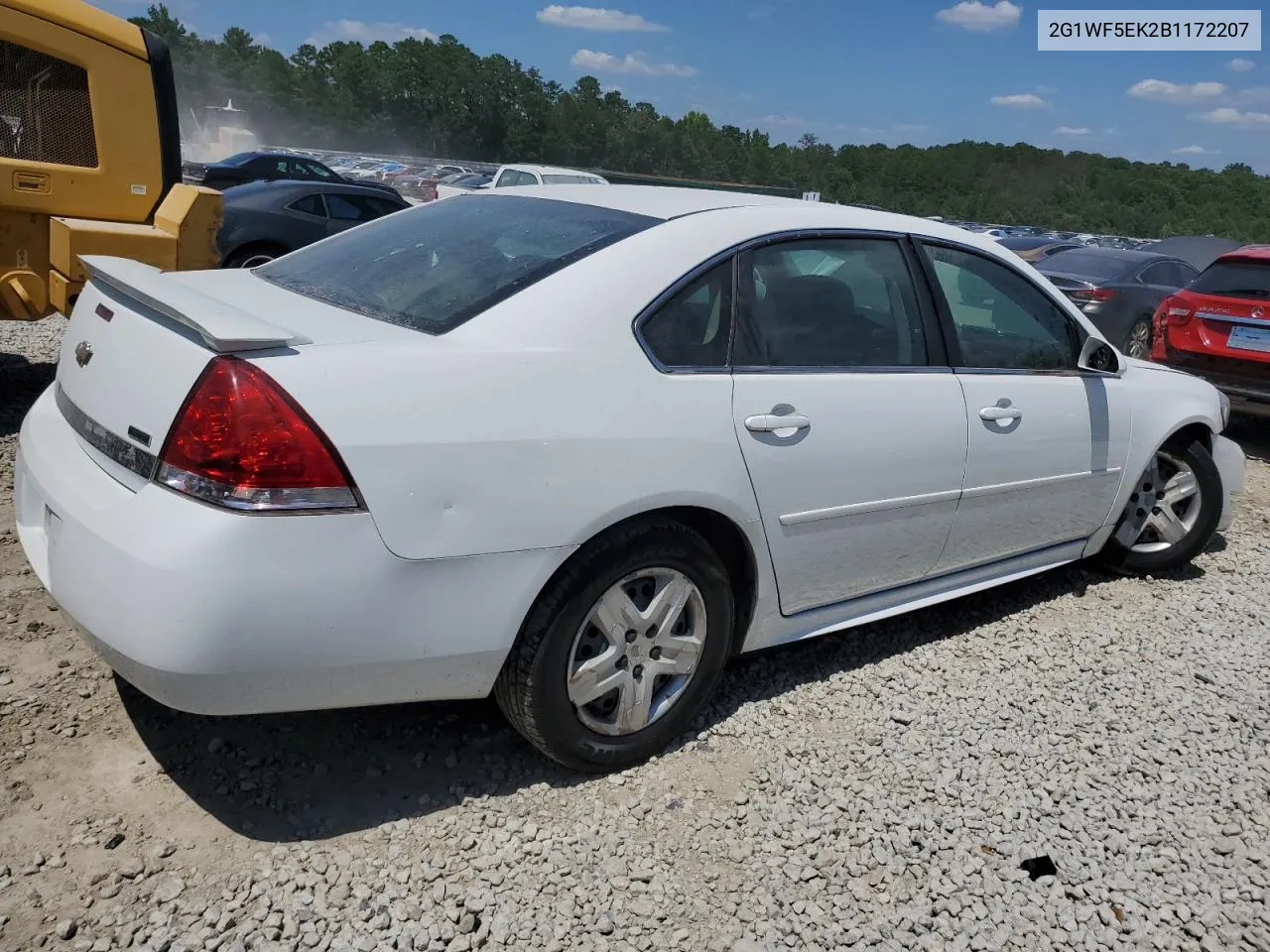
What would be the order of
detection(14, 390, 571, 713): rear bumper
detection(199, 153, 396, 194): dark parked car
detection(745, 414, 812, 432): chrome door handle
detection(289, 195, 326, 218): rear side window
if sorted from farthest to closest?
detection(199, 153, 396, 194): dark parked car, detection(289, 195, 326, 218): rear side window, detection(745, 414, 812, 432): chrome door handle, detection(14, 390, 571, 713): rear bumper

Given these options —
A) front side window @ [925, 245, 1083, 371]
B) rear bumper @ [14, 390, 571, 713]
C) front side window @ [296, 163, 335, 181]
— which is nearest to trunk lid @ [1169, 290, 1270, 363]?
front side window @ [925, 245, 1083, 371]

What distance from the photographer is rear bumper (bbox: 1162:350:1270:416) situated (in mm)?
7441

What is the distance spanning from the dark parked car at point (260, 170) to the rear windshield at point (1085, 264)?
38.8ft

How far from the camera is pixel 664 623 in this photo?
2.77m

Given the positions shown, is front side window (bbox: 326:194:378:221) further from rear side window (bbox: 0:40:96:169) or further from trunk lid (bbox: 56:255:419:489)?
trunk lid (bbox: 56:255:419:489)

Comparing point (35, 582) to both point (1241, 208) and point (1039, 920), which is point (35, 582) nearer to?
point (1039, 920)

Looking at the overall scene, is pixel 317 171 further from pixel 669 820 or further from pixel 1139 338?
pixel 669 820

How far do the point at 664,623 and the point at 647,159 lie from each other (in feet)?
223

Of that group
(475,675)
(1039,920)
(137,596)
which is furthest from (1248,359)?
(137,596)

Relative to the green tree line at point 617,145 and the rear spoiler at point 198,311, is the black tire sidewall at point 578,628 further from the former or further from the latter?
the green tree line at point 617,145

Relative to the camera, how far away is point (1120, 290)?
11.8m

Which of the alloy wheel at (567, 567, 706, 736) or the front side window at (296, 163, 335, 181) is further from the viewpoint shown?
the front side window at (296, 163, 335, 181)

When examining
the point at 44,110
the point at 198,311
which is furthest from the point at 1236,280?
the point at 44,110

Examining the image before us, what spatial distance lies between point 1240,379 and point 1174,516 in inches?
146
